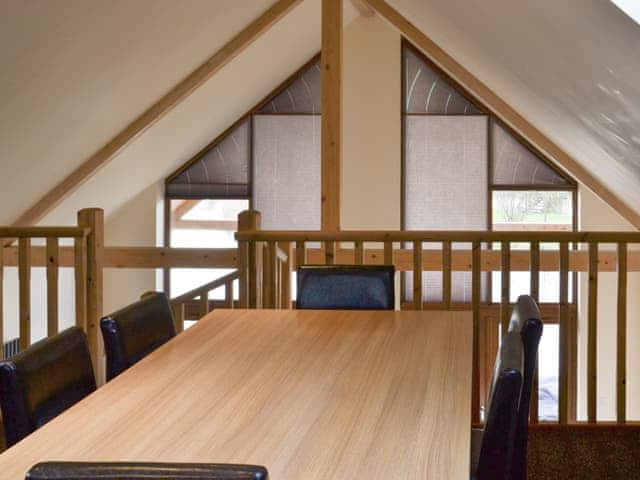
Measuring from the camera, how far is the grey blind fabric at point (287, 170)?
9359mm

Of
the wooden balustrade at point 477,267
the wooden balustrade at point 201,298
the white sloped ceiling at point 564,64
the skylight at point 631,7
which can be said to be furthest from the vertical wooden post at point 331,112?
the skylight at point 631,7

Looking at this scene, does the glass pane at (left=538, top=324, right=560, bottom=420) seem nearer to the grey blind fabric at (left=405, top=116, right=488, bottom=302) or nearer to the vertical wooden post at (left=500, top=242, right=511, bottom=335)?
the grey blind fabric at (left=405, top=116, right=488, bottom=302)

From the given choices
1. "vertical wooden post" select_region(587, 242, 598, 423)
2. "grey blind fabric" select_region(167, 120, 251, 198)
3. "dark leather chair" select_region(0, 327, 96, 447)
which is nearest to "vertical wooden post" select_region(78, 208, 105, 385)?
"dark leather chair" select_region(0, 327, 96, 447)

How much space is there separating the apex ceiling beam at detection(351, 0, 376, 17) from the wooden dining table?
6229mm

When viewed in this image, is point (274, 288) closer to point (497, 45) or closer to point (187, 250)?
point (187, 250)

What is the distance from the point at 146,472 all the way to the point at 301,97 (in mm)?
8440

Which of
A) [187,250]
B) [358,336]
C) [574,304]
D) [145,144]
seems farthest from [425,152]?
[358,336]

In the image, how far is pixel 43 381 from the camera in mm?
1947

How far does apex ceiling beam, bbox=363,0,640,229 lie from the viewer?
7988 mm

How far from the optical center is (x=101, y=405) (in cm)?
184

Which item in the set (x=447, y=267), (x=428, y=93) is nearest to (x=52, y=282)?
(x=447, y=267)

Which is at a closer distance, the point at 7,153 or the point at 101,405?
the point at 101,405

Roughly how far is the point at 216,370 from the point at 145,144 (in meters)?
5.86

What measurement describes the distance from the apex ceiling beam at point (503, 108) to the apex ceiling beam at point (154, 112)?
1117 mm
